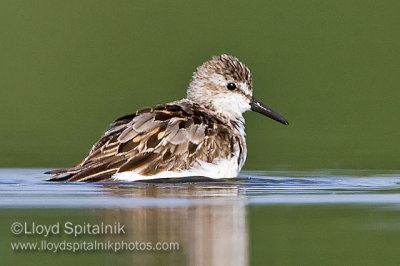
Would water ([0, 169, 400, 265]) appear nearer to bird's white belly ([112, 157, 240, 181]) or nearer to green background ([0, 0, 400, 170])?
bird's white belly ([112, 157, 240, 181])

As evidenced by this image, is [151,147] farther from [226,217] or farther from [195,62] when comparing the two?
[195,62]

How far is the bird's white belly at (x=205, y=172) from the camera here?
12.0 meters

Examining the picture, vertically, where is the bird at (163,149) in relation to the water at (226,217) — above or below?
above

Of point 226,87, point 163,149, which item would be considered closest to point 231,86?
point 226,87

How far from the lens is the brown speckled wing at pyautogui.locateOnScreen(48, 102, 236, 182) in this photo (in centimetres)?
1200

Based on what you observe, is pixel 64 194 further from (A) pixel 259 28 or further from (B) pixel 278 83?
(A) pixel 259 28

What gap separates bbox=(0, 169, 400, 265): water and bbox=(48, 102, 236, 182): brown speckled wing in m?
0.16

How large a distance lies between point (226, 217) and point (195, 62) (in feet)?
34.2

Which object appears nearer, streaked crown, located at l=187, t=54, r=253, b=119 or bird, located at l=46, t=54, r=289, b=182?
bird, located at l=46, t=54, r=289, b=182

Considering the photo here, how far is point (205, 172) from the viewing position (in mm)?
12438

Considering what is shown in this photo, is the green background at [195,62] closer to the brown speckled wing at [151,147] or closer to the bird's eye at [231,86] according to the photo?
the bird's eye at [231,86]

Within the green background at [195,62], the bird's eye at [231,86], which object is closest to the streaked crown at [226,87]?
the bird's eye at [231,86]

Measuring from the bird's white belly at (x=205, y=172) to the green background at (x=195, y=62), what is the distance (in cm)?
410

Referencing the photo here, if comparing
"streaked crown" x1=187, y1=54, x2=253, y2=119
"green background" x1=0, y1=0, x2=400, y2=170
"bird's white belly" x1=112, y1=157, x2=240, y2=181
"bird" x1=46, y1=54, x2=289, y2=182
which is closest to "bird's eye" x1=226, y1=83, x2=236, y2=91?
"streaked crown" x1=187, y1=54, x2=253, y2=119
